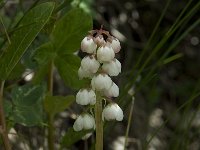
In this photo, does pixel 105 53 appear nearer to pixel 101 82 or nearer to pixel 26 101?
pixel 101 82

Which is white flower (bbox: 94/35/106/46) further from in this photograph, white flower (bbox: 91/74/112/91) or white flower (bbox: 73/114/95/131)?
white flower (bbox: 73/114/95/131)

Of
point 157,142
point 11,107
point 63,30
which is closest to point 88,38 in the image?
point 63,30

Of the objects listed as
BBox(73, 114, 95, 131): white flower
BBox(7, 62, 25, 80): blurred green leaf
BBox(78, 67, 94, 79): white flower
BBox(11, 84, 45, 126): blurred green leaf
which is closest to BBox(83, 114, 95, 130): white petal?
BBox(73, 114, 95, 131): white flower

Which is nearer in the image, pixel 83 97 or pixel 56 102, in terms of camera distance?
pixel 83 97

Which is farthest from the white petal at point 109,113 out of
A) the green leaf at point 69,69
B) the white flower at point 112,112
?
the green leaf at point 69,69

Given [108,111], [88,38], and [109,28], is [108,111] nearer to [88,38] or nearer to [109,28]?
[88,38]

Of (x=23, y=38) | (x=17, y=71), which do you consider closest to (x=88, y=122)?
(x=23, y=38)

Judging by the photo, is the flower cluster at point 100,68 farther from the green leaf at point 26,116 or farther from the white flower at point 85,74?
the green leaf at point 26,116
